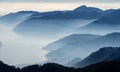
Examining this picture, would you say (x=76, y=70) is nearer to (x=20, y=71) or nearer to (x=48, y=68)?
(x=48, y=68)

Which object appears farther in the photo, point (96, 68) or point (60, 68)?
point (60, 68)

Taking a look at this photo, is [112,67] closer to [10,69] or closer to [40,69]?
[40,69]

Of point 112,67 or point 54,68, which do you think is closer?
point 112,67

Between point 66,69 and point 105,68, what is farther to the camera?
point 66,69

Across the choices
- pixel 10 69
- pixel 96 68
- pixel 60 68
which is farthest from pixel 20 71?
pixel 96 68

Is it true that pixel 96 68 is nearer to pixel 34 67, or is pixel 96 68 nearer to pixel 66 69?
pixel 66 69

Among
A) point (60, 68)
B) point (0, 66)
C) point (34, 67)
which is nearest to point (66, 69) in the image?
point (60, 68)

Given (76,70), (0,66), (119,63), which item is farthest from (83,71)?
(0,66)
